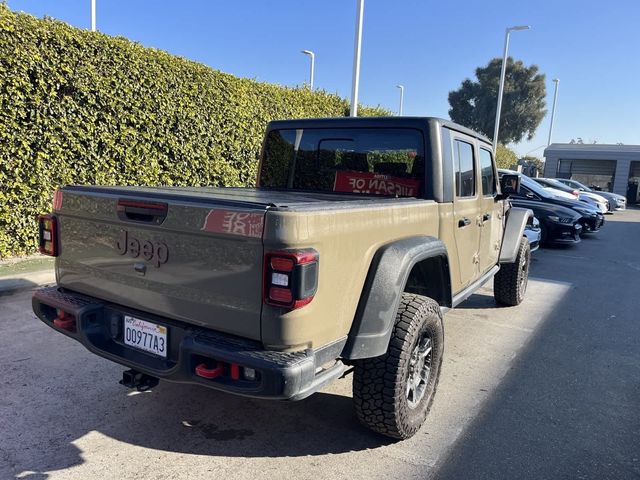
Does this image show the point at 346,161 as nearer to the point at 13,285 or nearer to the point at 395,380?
the point at 395,380

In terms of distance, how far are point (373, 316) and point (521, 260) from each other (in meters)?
3.82

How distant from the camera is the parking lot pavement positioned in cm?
258

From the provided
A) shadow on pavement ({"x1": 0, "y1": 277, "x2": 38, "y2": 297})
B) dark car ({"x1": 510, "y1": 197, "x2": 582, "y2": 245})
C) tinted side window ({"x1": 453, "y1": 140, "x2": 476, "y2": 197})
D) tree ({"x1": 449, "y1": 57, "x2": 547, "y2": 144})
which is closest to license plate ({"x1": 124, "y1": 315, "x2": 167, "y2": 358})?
tinted side window ({"x1": 453, "y1": 140, "x2": 476, "y2": 197})

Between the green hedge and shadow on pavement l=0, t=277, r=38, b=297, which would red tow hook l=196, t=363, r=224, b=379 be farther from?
the green hedge

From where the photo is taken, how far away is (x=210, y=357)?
2.17 meters

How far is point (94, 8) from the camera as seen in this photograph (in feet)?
49.9

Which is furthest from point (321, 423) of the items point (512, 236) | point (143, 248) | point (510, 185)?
point (512, 236)

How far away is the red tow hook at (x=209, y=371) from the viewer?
2.18 metres

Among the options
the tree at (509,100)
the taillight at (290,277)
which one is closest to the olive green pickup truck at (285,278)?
the taillight at (290,277)

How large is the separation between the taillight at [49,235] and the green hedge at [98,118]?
346 centimetres

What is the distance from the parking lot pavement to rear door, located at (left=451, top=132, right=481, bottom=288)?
867 mm

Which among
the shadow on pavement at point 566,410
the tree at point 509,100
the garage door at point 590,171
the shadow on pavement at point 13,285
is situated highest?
the tree at point 509,100

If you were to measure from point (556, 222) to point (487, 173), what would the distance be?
7152 mm

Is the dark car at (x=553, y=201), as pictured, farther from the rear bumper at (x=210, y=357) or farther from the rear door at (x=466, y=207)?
the rear bumper at (x=210, y=357)
